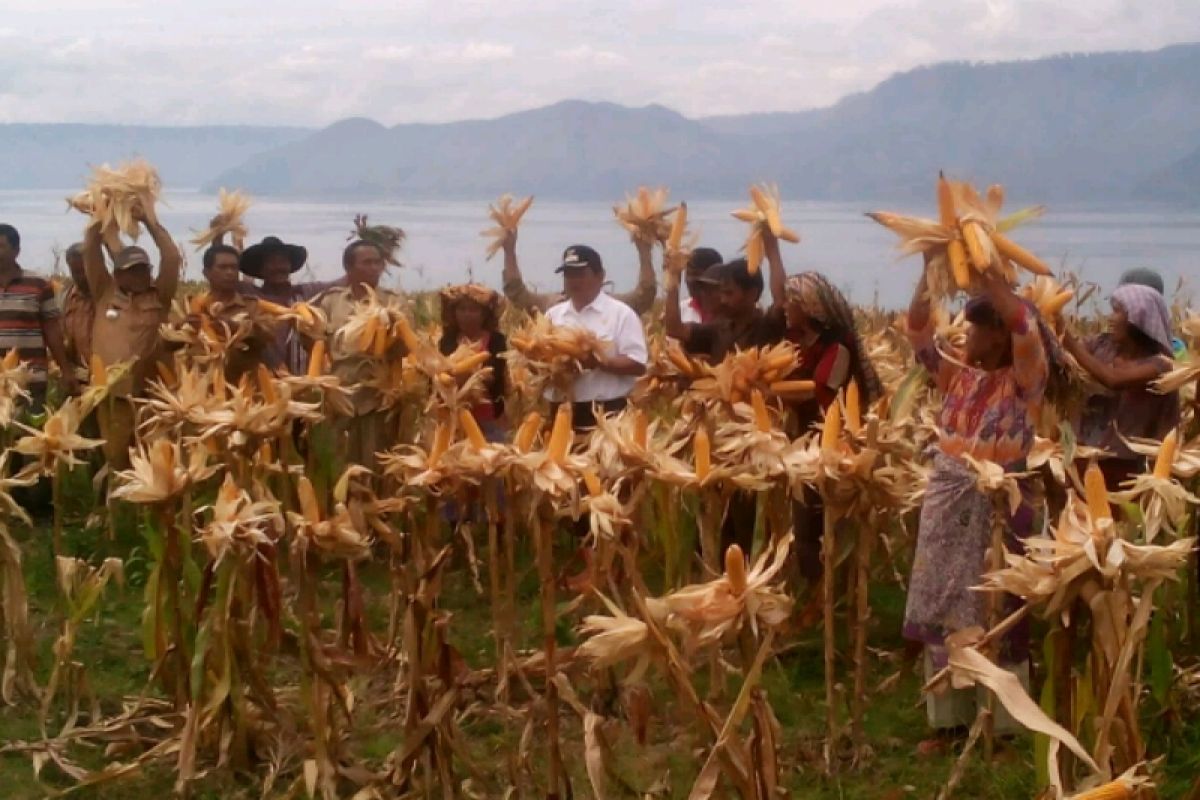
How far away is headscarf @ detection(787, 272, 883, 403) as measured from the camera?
5.29m

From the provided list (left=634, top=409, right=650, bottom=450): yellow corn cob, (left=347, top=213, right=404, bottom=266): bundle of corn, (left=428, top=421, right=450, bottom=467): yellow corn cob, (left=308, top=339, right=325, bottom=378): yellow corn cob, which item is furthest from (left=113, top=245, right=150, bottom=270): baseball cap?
(left=634, top=409, right=650, bottom=450): yellow corn cob

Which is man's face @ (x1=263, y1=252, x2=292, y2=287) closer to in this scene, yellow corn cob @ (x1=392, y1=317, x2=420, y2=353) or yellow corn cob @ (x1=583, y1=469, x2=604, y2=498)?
yellow corn cob @ (x1=392, y1=317, x2=420, y2=353)

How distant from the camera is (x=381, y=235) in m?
7.42

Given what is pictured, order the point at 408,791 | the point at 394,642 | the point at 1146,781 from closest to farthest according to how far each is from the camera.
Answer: the point at 1146,781, the point at 408,791, the point at 394,642

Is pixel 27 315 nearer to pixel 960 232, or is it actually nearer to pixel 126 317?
pixel 126 317

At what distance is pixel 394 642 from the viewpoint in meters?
4.75

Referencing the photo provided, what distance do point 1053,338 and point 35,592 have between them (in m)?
4.84

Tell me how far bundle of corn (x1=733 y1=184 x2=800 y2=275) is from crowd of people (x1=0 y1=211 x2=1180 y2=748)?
78 millimetres

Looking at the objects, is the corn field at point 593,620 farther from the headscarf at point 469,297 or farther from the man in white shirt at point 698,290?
the headscarf at point 469,297

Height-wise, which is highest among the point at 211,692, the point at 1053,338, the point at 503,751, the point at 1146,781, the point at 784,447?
the point at 1053,338

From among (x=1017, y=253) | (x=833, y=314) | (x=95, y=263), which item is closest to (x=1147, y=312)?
(x=833, y=314)

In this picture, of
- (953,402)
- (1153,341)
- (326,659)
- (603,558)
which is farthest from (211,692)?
(1153,341)

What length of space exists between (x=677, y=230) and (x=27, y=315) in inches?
149

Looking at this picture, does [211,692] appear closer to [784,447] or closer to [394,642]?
[394,642]
